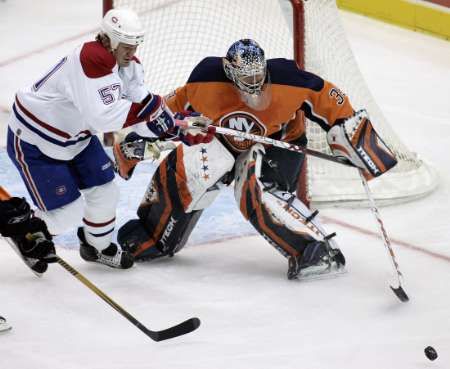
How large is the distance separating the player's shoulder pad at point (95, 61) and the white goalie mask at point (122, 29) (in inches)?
2.8

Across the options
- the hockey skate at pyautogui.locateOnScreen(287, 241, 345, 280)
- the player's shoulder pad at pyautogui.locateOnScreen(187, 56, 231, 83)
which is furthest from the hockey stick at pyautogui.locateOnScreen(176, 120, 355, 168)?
the hockey skate at pyautogui.locateOnScreen(287, 241, 345, 280)

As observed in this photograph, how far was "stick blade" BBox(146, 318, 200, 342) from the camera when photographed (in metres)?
3.89

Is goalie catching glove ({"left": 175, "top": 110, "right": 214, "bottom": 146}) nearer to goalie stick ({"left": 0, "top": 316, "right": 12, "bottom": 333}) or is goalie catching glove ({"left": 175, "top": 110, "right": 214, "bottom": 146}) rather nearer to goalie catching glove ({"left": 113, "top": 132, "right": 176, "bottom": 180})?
goalie catching glove ({"left": 113, "top": 132, "right": 176, "bottom": 180})

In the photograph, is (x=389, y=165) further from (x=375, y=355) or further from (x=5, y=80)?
(x=5, y=80)

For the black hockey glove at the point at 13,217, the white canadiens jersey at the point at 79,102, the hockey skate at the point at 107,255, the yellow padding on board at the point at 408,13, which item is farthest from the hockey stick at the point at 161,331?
the yellow padding on board at the point at 408,13

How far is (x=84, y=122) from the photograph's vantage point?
428 centimetres

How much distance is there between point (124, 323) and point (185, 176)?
2.26ft

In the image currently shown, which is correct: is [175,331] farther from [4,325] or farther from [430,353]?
[430,353]

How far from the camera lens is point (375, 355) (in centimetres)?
392

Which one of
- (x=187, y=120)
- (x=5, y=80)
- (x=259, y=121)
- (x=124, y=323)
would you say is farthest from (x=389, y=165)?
(x=5, y=80)

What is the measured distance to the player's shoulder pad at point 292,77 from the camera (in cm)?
444

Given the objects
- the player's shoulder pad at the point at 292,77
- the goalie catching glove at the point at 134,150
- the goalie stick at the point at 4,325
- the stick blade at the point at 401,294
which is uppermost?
the player's shoulder pad at the point at 292,77

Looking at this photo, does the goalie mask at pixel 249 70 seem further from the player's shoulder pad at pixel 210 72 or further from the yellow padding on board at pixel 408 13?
the yellow padding on board at pixel 408 13

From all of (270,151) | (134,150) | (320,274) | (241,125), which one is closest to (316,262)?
(320,274)
